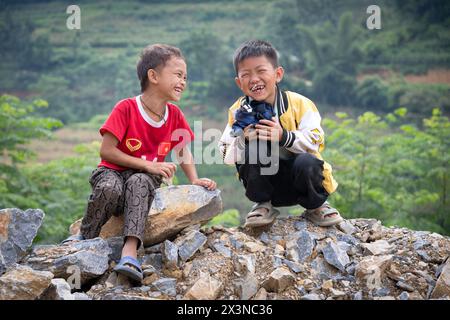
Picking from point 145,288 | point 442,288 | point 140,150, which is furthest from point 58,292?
point 442,288

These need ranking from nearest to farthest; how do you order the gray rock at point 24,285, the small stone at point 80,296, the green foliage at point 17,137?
1. the gray rock at point 24,285
2. the small stone at point 80,296
3. the green foliage at point 17,137

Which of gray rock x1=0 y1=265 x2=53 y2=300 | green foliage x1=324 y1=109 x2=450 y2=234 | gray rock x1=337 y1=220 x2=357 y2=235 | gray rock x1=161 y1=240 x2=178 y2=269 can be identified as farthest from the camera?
green foliage x1=324 y1=109 x2=450 y2=234

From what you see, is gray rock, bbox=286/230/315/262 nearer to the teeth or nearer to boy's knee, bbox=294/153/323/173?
boy's knee, bbox=294/153/323/173

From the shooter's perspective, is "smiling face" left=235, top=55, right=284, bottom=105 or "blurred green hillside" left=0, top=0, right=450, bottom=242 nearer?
"smiling face" left=235, top=55, right=284, bottom=105

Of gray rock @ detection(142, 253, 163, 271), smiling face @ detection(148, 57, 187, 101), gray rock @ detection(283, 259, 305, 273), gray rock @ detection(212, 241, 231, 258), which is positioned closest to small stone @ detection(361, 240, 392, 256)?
gray rock @ detection(283, 259, 305, 273)

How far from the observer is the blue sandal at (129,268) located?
304cm

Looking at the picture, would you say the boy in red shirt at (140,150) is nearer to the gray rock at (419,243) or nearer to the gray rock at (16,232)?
the gray rock at (16,232)

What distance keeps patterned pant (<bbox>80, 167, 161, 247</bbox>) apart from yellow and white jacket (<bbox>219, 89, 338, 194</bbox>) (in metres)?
0.50

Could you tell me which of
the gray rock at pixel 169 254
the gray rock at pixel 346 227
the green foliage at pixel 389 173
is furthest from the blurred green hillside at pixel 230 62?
the gray rock at pixel 169 254

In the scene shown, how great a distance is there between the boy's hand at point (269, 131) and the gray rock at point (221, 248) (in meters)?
0.70

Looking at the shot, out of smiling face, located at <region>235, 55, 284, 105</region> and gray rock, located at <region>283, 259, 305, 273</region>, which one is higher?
smiling face, located at <region>235, 55, 284, 105</region>

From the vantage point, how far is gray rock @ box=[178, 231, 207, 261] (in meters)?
3.38

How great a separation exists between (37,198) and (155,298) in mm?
8240
